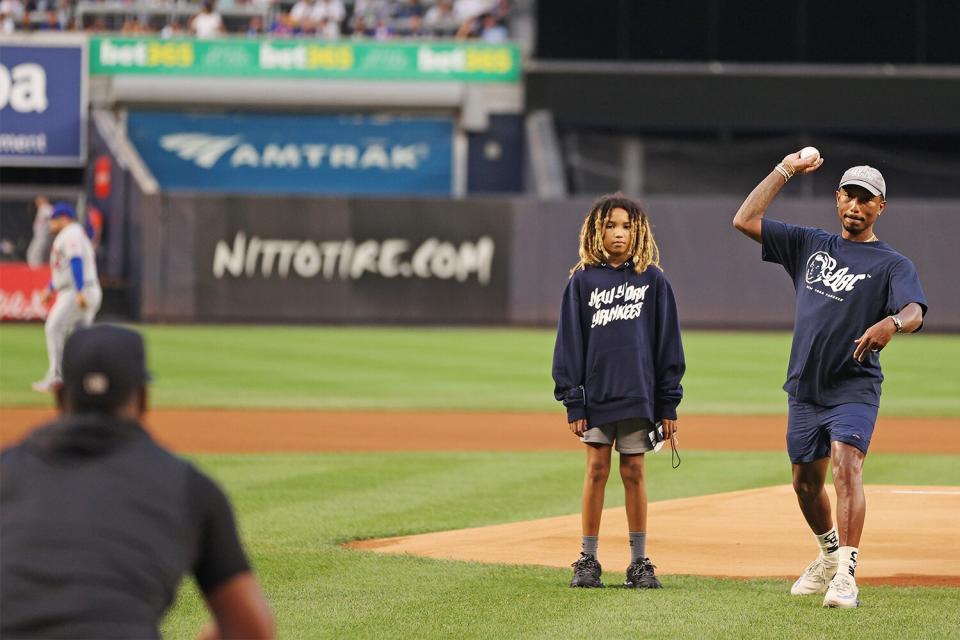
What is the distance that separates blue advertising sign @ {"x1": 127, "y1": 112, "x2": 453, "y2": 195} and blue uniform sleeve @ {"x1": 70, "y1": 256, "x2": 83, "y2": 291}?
71.3 ft

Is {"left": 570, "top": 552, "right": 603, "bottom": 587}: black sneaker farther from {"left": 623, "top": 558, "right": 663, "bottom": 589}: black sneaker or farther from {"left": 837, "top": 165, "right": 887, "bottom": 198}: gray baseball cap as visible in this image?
{"left": 837, "top": 165, "right": 887, "bottom": 198}: gray baseball cap

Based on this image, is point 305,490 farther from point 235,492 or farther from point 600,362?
point 600,362

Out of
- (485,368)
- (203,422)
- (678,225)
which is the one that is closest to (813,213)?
(678,225)

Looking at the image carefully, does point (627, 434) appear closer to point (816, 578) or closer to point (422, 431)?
point (816, 578)

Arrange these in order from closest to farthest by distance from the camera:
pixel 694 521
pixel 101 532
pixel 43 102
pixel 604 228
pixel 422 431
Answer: pixel 101 532 → pixel 604 228 → pixel 694 521 → pixel 422 431 → pixel 43 102

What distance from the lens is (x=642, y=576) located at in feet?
23.7

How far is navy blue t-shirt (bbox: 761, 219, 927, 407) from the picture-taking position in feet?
22.5

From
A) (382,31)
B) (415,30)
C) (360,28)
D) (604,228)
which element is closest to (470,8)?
(415,30)

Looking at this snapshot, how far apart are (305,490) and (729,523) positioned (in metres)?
3.20

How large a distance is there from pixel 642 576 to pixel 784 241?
1.69 meters

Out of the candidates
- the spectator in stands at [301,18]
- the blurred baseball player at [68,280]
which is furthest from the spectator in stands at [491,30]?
the blurred baseball player at [68,280]

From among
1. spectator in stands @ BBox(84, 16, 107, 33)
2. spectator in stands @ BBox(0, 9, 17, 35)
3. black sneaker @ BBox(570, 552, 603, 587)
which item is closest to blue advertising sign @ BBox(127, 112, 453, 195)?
spectator in stands @ BBox(84, 16, 107, 33)

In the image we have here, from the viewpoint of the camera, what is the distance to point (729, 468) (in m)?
12.4

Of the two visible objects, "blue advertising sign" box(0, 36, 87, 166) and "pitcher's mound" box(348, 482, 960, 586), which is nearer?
"pitcher's mound" box(348, 482, 960, 586)
